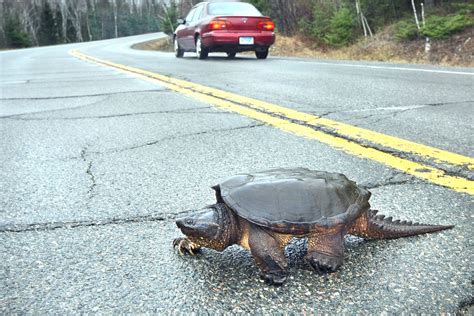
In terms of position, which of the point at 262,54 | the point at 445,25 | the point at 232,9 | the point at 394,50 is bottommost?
the point at 394,50

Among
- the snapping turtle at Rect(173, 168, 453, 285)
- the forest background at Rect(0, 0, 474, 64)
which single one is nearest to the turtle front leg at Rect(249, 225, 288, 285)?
the snapping turtle at Rect(173, 168, 453, 285)

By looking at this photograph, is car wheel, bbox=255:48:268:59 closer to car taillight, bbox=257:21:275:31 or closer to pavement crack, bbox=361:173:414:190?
car taillight, bbox=257:21:275:31

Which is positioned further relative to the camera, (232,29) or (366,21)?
(366,21)

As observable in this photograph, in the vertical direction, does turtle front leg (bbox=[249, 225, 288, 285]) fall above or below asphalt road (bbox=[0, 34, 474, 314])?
above

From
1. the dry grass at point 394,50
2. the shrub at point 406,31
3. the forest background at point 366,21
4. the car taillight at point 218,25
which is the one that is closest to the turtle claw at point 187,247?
the car taillight at point 218,25

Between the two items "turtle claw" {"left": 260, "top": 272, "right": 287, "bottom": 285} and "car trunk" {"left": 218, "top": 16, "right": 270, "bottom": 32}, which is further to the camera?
"car trunk" {"left": 218, "top": 16, "right": 270, "bottom": 32}

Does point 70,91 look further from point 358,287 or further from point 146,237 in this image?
point 358,287

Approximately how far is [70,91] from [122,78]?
1667mm

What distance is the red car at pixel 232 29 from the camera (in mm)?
11484

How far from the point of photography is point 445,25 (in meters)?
16.1

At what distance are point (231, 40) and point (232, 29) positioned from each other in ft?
0.90

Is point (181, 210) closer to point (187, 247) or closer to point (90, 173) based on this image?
point (187, 247)

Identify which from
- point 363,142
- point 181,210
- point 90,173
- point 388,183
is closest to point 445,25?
point 363,142

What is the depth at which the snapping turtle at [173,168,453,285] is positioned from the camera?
→ 1330 millimetres
